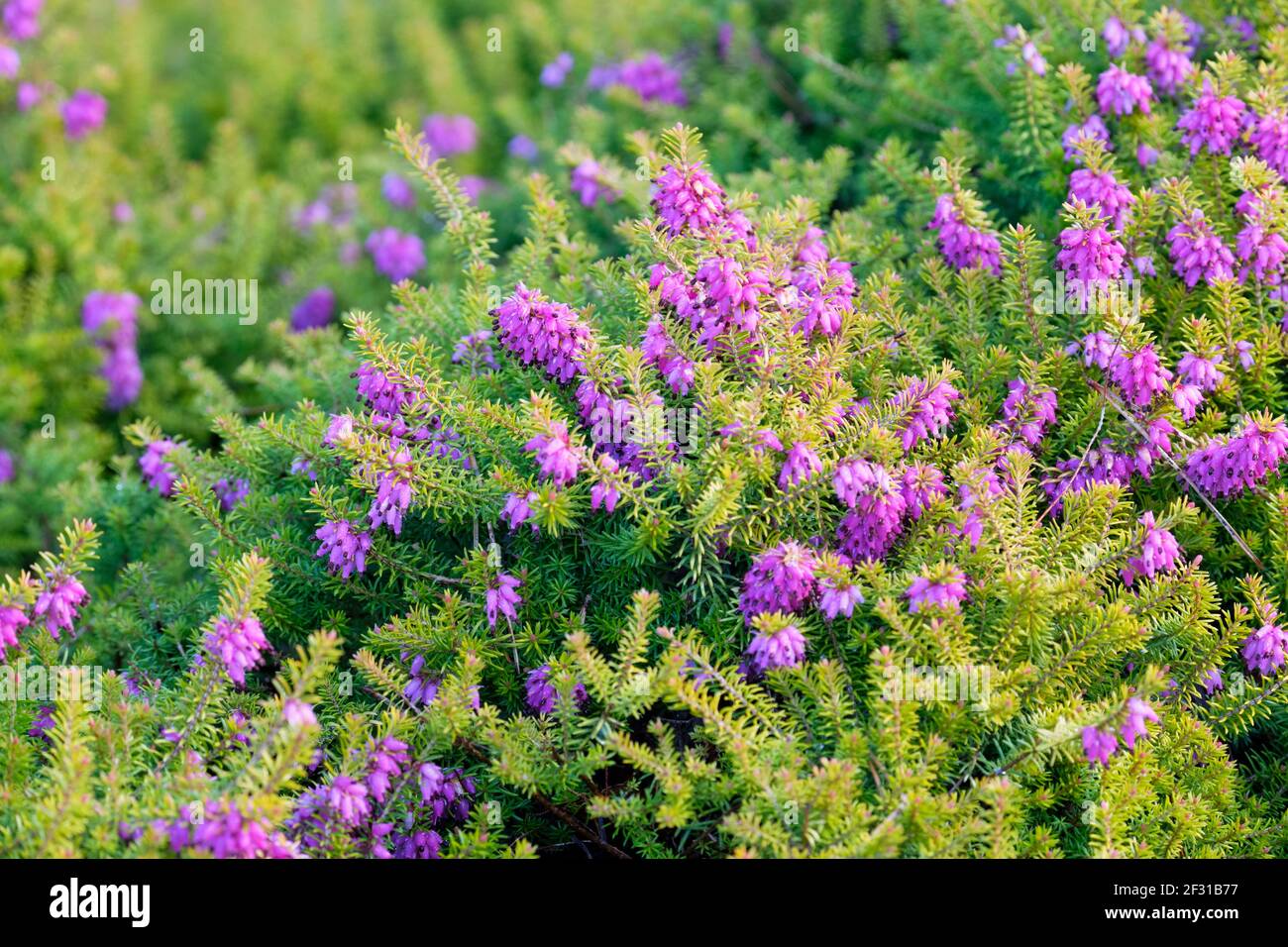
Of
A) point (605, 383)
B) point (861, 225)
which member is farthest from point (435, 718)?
point (861, 225)

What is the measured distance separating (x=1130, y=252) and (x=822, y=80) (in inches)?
65.5

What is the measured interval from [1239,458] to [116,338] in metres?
4.09

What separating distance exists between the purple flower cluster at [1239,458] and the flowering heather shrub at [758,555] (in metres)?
0.01

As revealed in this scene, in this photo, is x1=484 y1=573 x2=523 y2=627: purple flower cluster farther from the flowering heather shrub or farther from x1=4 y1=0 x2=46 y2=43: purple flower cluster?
x1=4 y1=0 x2=46 y2=43: purple flower cluster

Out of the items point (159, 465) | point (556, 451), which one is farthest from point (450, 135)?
point (556, 451)

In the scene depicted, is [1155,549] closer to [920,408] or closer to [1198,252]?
[920,408]

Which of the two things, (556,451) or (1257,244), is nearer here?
(556,451)

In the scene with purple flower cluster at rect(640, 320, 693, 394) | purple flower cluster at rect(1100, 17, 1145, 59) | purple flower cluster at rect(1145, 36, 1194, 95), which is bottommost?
purple flower cluster at rect(640, 320, 693, 394)

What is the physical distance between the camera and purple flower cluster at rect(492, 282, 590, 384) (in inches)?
109

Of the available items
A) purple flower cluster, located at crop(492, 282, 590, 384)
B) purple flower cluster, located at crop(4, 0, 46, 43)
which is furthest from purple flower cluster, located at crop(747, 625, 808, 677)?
purple flower cluster, located at crop(4, 0, 46, 43)

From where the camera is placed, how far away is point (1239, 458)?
2.84m

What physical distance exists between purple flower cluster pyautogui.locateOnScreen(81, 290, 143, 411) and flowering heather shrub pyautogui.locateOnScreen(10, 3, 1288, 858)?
157 centimetres

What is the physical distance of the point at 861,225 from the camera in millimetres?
3752
